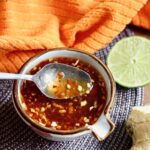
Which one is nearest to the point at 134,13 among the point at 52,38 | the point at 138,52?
the point at 138,52

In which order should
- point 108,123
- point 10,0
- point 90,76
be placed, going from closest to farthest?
point 108,123, point 90,76, point 10,0

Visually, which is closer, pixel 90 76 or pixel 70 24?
pixel 90 76

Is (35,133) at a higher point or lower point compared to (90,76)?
lower

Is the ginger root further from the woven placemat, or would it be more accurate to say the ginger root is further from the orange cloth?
the orange cloth

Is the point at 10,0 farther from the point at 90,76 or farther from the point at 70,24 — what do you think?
the point at 90,76

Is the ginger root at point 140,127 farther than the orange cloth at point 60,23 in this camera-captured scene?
No

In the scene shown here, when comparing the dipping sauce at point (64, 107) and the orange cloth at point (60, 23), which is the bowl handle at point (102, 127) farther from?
the orange cloth at point (60, 23)

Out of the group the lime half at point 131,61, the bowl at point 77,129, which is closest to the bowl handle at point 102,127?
the bowl at point 77,129
